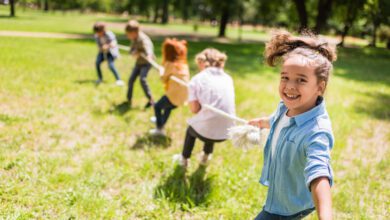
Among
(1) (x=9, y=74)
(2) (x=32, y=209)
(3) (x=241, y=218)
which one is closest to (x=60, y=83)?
(1) (x=9, y=74)

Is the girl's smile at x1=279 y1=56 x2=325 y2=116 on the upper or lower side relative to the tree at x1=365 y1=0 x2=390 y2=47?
lower

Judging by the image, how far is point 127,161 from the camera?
15.7 ft

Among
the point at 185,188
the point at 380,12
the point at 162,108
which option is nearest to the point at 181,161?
the point at 185,188

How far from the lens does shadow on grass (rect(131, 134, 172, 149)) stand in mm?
5406

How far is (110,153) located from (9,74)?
532 cm

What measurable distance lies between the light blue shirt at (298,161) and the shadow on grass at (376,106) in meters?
6.38

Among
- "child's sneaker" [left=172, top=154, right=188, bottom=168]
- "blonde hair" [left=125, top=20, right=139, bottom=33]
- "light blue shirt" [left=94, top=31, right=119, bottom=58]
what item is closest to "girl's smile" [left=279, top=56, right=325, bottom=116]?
"child's sneaker" [left=172, top=154, right=188, bottom=168]

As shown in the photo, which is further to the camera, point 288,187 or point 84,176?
point 84,176

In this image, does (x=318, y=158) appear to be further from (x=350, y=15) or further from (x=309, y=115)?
(x=350, y=15)

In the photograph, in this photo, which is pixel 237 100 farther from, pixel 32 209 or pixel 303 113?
pixel 303 113

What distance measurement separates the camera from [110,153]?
4.98m

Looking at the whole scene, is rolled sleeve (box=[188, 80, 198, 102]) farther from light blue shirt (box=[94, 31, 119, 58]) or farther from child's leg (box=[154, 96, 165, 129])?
light blue shirt (box=[94, 31, 119, 58])

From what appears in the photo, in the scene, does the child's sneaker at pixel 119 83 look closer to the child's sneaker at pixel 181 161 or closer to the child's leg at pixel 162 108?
the child's leg at pixel 162 108

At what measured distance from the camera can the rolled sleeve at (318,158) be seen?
1.93 metres
